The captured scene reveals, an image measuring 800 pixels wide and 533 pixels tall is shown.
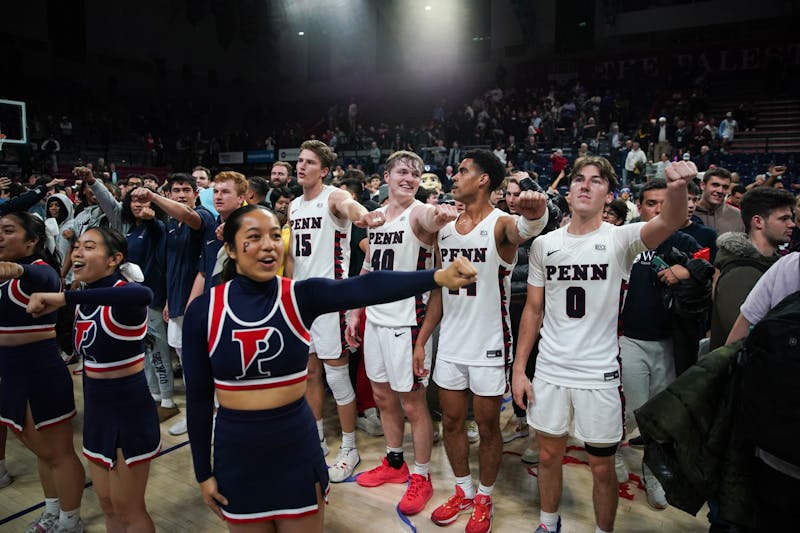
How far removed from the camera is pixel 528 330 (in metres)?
2.92

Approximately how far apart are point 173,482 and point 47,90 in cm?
2185

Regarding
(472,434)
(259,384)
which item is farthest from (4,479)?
(472,434)

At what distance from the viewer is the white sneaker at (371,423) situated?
14.6 ft

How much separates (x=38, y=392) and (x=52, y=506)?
0.71 meters

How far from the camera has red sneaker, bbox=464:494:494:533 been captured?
117 inches

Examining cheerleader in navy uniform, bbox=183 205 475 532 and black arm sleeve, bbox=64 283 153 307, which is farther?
black arm sleeve, bbox=64 283 153 307

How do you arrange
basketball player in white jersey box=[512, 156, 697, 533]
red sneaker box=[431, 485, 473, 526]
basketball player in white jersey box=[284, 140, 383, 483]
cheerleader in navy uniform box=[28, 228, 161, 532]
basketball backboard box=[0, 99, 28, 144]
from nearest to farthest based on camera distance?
cheerleader in navy uniform box=[28, 228, 161, 532] → basketball player in white jersey box=[512, 156, 697, 533] → red sneaker box=[431, 485, 473, 526] → basketball player in white jersey box=[284, 140, 383, 483] → basketball backboard box=[0, 99, 28, 144]

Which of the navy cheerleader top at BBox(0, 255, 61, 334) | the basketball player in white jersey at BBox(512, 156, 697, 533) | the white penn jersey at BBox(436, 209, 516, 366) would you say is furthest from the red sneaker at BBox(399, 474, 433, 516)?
the navy cheerleader top at BBox(0, 255, 61, 334)

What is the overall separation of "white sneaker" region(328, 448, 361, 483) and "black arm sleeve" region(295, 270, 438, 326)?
2.04m

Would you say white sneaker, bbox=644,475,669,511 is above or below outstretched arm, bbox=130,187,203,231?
below

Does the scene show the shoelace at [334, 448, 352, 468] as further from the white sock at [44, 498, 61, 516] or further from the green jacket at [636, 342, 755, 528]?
the green jacket at [636, 342, 755, 528]

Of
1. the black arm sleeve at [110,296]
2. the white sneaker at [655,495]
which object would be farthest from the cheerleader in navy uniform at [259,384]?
Result: the white sneaker at [655,495]

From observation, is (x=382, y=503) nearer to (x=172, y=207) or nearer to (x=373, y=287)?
(x=373, y=287)

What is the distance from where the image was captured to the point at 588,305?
106 inches
